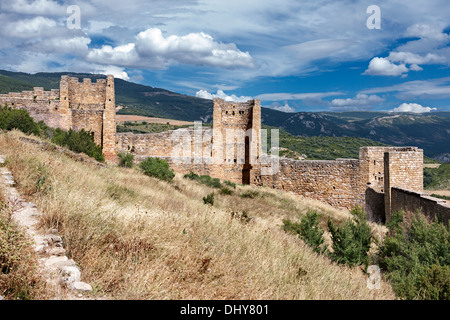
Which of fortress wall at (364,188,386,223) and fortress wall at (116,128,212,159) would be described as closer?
fortress wall at (364,188,386,223)

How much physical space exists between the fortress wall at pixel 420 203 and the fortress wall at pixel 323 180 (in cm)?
240

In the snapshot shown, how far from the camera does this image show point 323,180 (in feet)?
51.7

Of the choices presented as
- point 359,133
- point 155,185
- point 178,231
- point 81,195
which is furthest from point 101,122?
point 359,133

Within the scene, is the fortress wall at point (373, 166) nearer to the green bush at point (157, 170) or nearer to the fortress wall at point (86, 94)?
the green bush at point (157, 170)

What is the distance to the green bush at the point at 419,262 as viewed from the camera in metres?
4.41

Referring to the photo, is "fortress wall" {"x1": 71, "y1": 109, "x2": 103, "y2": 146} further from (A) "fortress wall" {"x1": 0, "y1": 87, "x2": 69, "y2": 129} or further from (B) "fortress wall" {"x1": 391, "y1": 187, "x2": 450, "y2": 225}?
(B) "fortress wall" {"x1": 391, "y1": 187, "x2": 450, "y2": 225}

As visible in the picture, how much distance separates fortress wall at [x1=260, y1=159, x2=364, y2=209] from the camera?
15213 millimetres

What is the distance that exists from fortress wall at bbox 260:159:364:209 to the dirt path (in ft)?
44.8

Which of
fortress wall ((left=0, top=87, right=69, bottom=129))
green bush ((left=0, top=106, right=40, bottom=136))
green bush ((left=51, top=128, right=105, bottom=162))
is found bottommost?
green bush ((left=51, top=128, right=105, bottom=162))

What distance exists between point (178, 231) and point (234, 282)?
4.20 feet

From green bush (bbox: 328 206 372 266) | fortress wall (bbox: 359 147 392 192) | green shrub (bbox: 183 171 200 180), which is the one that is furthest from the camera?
green shrub (bbox: 183 171 200 180)

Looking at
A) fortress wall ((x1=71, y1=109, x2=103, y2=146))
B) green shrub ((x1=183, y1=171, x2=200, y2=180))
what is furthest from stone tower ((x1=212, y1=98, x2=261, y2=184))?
fortress wall ((x1=71, y1=109, x2=103, y2=146))

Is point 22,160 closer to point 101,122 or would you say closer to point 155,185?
point 155,185

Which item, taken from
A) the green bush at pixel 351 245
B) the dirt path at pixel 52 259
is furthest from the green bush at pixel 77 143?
the green bush at pixel 351 245
